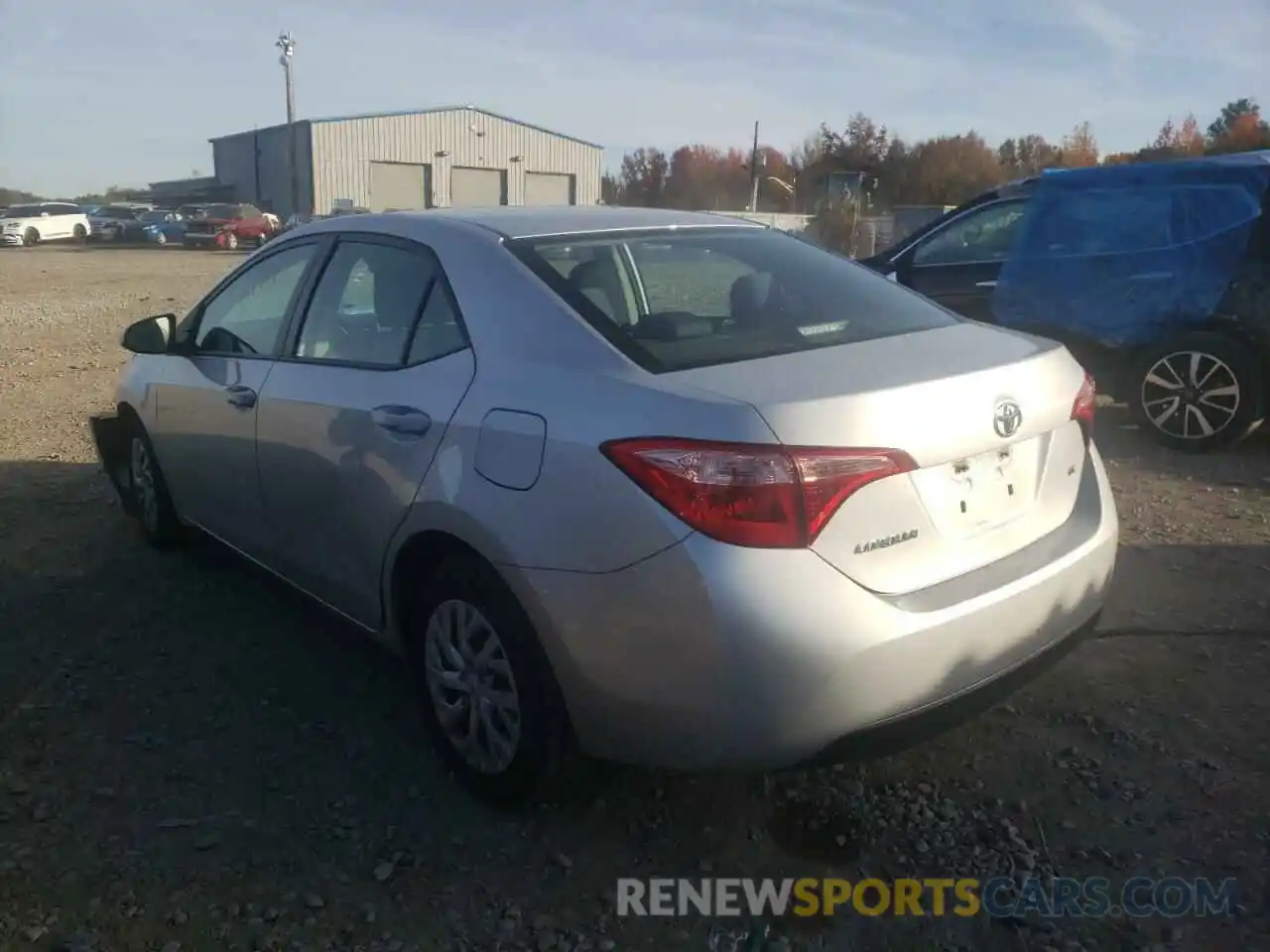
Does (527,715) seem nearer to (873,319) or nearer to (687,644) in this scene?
(687,644)

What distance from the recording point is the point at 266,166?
51.9 m

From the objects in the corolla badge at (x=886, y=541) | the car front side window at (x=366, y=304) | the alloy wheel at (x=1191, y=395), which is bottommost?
the alloy wheel at (x=1191, y=395)

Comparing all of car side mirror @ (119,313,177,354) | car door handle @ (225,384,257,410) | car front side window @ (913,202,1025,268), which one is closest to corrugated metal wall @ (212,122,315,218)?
car front side window @ (913,202,1025,268)

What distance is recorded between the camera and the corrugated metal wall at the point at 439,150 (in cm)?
4778

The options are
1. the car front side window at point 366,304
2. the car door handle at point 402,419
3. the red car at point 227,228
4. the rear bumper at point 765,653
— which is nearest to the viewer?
the rear bumper at point 765,653

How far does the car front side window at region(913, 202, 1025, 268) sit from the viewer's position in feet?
25.7

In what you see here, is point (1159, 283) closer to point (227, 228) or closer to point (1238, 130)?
point (227, 228)

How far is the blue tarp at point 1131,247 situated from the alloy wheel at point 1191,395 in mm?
231

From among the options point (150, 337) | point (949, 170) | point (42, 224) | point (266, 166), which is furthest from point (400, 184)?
point (150, 337)

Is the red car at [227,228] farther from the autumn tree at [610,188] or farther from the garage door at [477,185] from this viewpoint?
the autumn tree at [610,188]

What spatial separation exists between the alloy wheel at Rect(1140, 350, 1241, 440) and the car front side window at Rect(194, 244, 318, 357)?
17.3 feet

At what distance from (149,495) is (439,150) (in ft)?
158

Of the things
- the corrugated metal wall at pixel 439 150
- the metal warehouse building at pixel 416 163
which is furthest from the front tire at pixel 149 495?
the metal warehouse building at pixel 416 163

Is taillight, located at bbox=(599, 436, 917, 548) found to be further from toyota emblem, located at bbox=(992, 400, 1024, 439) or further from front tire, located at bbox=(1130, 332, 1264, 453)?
Result: front tire, located at bbox=(1130, 332, 1264, 453)
